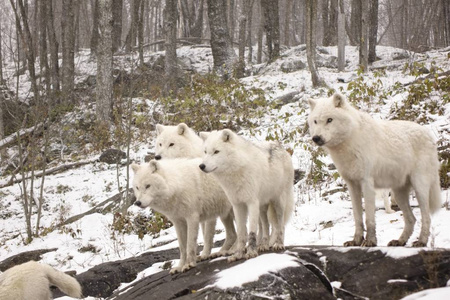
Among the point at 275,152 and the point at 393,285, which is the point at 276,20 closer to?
the point at 275,152

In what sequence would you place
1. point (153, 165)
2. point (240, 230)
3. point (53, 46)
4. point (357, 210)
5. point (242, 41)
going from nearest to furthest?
point (357, 210) → point (240, 230) → point (153, 165) → point (53, 46) → point (242, 41)

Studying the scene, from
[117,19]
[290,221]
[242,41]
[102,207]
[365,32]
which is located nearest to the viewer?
[290,221]

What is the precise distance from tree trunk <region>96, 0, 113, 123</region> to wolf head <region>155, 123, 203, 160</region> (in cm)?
877

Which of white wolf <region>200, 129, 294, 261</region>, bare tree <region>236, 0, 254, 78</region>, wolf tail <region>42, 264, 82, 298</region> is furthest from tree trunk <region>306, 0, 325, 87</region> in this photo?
wolf tail <region>42, 264, 82, 298</region>

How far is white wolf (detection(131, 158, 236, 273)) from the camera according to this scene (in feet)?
18.8

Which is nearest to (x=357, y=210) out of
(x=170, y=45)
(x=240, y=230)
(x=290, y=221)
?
(x=240, y=230)

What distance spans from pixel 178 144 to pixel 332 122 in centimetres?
330

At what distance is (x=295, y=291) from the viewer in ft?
14.0

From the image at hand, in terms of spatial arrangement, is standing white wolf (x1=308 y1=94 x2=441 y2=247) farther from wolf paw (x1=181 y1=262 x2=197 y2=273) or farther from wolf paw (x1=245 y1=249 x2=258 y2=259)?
wolf paw (x1=181 y1=262 x2=197 y2=273)

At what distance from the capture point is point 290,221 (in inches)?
333

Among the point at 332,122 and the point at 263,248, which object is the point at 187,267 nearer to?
the point at 263,248

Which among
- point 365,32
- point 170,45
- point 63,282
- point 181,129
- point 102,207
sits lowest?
point 63,282

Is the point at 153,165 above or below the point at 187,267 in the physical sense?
above

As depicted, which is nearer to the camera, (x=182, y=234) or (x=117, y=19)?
(x=182, y=234)
